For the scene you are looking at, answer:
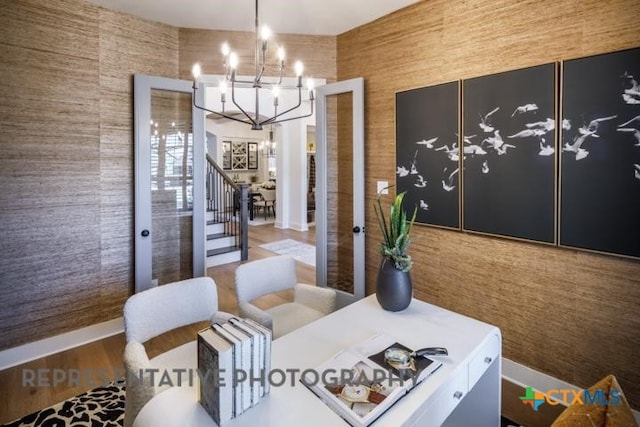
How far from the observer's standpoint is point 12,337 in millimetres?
2680

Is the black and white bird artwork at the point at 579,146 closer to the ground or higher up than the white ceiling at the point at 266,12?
closer to the ground

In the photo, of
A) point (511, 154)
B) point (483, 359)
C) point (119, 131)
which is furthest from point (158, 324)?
point (511, 154)

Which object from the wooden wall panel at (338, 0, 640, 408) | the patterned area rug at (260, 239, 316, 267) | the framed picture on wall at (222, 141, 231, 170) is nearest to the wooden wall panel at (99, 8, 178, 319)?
the wooden wall panel at (338, 0, 640, 408)

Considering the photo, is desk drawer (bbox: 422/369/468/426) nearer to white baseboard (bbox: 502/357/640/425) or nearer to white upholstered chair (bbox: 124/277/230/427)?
white upholstered chair (bbox: 124/277/230/427)

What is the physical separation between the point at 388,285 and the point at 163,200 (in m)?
2.44

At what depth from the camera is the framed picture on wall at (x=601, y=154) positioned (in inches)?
74.5

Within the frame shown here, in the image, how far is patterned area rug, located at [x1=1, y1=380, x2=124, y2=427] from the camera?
2.03 metres

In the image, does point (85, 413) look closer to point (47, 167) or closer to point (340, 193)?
point (47, 167)

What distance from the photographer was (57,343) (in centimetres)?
287

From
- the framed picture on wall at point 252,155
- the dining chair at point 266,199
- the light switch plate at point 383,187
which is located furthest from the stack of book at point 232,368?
the framed picture on wall at point 252,155

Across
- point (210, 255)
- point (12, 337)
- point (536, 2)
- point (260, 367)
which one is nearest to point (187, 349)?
point (260, 367)

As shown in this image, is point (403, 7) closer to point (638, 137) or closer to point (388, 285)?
point (638, 137)

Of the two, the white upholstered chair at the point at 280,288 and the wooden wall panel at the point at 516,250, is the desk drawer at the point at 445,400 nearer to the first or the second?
the white upholstered chair at the point at 280,288

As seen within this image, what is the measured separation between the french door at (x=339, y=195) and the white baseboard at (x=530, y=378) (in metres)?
1.33
